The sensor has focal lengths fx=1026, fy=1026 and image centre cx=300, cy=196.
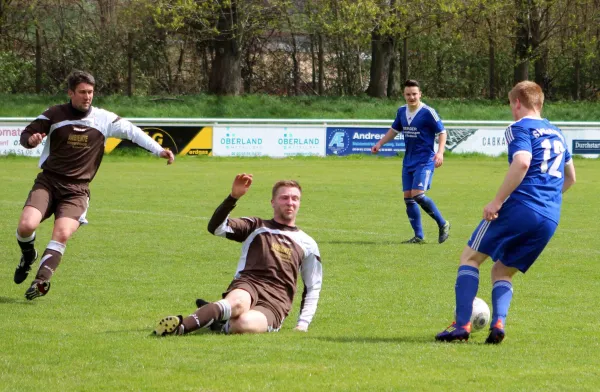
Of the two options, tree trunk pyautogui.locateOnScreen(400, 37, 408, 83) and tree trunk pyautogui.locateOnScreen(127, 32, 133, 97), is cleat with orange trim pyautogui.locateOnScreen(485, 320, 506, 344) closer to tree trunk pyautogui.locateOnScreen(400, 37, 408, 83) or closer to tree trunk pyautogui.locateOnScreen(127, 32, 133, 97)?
tree trunk pyautogui.locateOnScreen(127, 32, 133, 97)

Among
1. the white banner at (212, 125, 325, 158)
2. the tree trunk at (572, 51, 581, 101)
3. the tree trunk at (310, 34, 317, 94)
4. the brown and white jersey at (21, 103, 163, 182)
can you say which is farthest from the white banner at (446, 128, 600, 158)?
the brown and white jersey at (21, 103, 163, 182)

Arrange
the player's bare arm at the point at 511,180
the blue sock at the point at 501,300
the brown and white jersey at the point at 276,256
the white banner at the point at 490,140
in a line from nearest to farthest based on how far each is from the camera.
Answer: the player's bare arm at the point at 511,180
the blue sock at the point at 501,300
the brown and white jersey at the point at 276,256
the white banner at the point at 490,140

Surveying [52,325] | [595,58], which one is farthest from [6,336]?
[595,58]

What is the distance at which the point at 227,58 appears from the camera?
38.4 meters

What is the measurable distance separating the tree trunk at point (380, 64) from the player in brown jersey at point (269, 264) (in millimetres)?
33467

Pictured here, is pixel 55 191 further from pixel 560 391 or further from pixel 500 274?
pixel 560 391

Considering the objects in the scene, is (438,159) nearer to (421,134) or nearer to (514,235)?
(421,134)

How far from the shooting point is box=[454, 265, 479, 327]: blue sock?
21.2ft

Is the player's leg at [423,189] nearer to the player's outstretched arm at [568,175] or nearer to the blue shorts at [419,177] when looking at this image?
the blue shorts at [419,177]

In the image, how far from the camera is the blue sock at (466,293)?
645 centimetres

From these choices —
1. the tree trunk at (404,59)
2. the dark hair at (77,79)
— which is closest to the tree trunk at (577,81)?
the tree trunk at (404,59)

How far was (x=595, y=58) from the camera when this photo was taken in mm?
44188

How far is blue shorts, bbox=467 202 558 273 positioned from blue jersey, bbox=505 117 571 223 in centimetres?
6

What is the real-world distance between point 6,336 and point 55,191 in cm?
235
